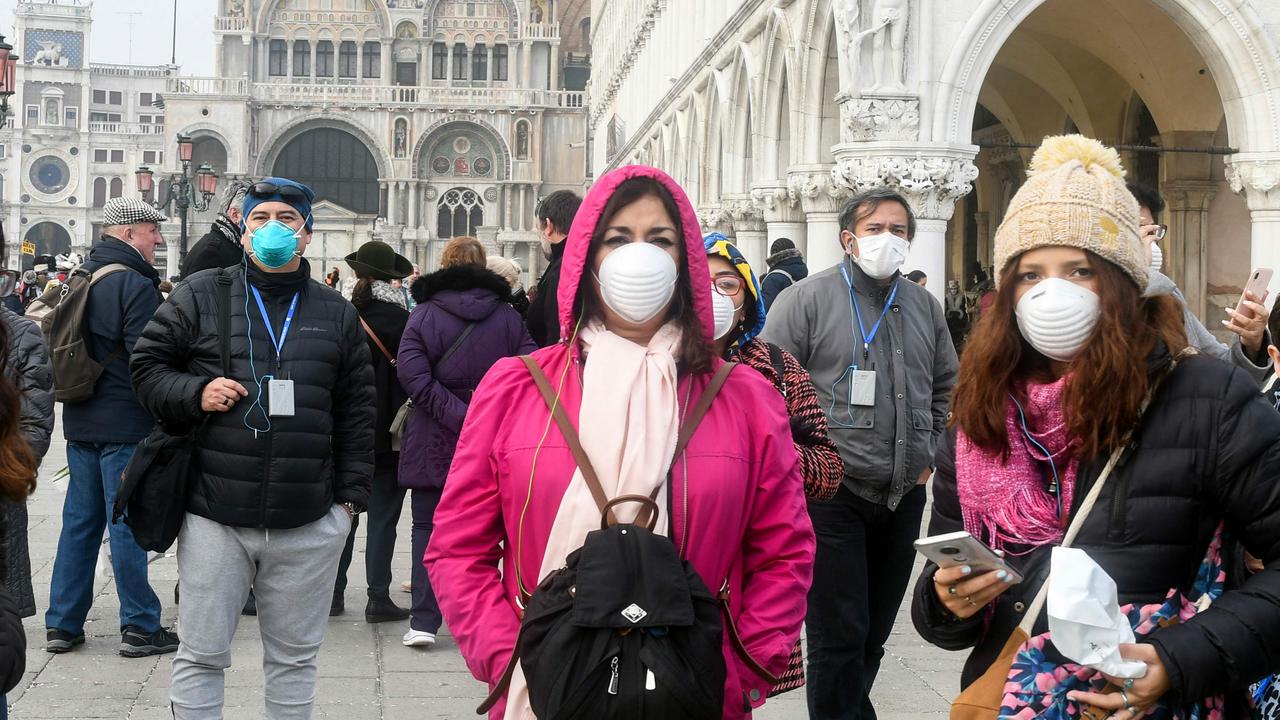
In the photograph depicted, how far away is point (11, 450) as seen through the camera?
270cm

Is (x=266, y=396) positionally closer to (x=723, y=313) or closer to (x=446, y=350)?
(x=723, y=313)

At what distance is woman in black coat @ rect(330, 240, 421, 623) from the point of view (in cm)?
741

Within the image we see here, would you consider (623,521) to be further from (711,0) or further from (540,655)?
(711,0)

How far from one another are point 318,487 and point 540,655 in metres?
2.22

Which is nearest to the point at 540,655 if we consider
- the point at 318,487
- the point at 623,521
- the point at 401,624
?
the point at 623,521

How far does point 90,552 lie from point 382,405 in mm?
1685

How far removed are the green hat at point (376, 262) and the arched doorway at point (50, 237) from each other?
10365 centimetres

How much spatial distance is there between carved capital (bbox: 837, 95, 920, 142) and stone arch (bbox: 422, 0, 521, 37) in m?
56.5

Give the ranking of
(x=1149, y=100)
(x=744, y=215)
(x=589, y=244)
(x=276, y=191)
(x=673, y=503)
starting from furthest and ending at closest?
1. (x=744, y=215)
2. (x=1149, y=100)
3. (x=276, y=191)
4. (x=589, y=244)
5. (x=673, y=503)

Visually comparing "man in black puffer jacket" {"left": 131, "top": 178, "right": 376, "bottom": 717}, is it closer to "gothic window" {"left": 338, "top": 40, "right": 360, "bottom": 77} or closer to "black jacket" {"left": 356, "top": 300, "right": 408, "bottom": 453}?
"black jacket" {"left": 356, "top": 300, "right": 408, "bottom": 453}

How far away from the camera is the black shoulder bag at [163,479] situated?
182 inches

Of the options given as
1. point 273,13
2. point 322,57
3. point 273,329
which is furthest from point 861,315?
point 273,13

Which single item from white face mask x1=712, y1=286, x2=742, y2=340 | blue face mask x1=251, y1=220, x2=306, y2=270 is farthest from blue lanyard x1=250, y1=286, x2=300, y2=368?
white face mask x1=712, y1=286, x2=742, y2=340

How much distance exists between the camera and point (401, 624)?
291 inches
